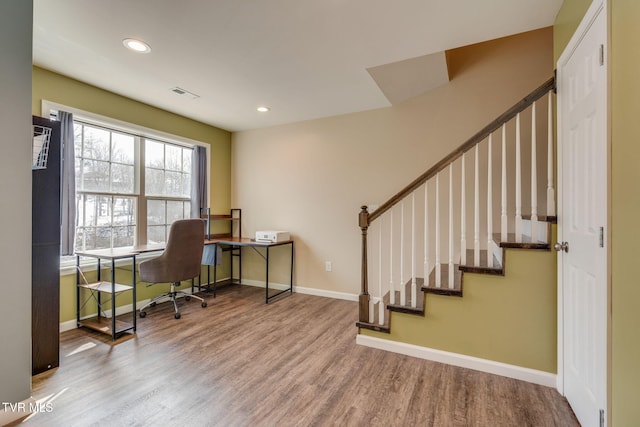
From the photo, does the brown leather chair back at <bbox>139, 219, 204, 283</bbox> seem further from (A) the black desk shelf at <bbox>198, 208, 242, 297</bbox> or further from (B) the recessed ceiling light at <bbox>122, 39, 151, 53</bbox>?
(B) the recessed ceiling light at <bbox>122, 39, 151, 53</bbox>

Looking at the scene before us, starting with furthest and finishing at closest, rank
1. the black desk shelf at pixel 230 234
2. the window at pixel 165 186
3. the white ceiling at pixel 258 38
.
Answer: the black desk shelf at pixel 230 234 → the window at pixel 165 186 → the white ceiling at pixel 258 38

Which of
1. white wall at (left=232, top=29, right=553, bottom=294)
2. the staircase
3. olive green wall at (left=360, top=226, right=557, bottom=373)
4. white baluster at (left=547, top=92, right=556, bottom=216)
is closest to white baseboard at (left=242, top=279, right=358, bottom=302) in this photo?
white wall at (left=232, top=29, right=553, bottom=294)

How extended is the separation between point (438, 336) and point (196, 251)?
2621mm

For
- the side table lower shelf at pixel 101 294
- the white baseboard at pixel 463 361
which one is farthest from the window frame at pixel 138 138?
the white baseboard at pixel 463 361

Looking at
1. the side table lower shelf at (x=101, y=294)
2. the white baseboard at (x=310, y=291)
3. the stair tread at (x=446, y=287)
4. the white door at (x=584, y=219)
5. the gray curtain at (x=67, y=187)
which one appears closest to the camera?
the white door at (x=584, y=219)

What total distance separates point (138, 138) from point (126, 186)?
0.61 metres

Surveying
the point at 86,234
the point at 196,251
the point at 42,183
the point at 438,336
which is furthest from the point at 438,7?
the point at 86,234

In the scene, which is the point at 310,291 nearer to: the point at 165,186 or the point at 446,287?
the point at 446,287

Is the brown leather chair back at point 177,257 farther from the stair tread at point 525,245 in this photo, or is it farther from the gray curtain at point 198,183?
the stair tread at point 525,245

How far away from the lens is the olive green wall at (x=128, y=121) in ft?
8.77

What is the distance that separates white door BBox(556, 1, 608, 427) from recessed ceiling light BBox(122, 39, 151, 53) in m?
2.75

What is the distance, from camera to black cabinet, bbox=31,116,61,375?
6.59 feet

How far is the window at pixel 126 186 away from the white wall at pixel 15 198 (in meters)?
1.56
